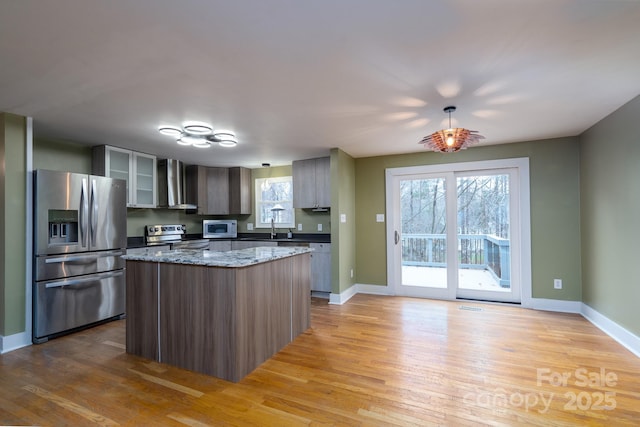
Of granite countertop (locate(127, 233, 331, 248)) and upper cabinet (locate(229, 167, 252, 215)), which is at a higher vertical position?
upper cabinet (locate(229, 167, 252, 215))

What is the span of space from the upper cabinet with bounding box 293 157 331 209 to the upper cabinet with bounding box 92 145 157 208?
7.72 feet

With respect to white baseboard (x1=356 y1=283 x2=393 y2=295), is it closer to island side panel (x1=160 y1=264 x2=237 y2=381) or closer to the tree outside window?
the tree outside window

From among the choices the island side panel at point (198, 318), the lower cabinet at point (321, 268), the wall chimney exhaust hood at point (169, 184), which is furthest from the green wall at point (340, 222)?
the wall chimney exhaust hood at point (169, 184)

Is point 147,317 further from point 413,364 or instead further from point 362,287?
point 362,287

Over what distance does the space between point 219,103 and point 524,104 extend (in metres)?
2.88

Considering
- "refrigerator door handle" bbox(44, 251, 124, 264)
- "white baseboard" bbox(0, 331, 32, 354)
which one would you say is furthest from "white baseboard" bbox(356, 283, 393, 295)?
"white baseboard" bbox(0, 331, 32, 354)

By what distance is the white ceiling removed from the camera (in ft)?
4.97

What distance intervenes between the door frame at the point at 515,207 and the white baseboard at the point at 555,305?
0.26 ft

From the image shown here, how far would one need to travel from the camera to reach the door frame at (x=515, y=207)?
407 centimetres

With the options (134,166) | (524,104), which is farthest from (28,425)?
(524,104)

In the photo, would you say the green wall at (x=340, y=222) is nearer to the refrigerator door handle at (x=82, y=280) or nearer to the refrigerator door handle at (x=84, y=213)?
the refrigerator door handle at (x=82, y=280)

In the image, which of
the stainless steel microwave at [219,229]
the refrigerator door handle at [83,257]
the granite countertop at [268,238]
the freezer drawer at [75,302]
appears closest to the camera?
the freezer drawer at [75,302]

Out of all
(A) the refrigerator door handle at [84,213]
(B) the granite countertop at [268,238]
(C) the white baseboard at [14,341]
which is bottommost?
(C) the white baseboard at [14,341]

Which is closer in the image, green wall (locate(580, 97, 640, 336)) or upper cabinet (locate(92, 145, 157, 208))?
green wall (locate(580, 97, 640, 336))
